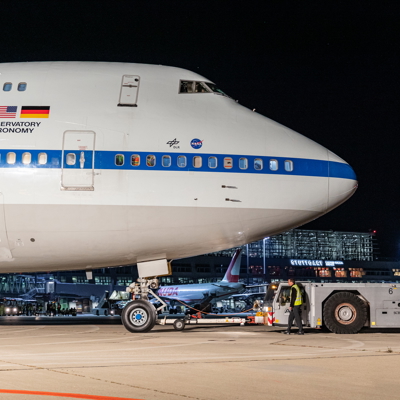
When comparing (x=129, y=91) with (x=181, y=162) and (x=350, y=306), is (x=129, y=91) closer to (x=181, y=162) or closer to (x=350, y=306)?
(x=181, y=162)

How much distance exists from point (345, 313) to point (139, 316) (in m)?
6.13

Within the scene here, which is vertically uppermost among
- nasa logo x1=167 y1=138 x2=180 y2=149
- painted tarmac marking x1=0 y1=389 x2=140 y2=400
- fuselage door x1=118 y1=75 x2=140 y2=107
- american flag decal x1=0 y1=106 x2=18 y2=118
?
fuselage door x1=118 y1=75 x2=140 y2=107

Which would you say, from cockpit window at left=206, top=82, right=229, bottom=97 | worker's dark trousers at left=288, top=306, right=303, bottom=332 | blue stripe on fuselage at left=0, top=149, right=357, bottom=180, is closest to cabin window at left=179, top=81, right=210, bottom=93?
cockpit window at left=206, top=82, right=229, bottom=97

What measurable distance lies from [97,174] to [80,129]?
1.26 m

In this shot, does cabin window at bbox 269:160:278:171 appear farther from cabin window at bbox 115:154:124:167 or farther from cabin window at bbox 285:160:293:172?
cabin window at bbox 115:154:124:167

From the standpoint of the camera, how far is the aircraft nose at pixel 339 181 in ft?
47.0

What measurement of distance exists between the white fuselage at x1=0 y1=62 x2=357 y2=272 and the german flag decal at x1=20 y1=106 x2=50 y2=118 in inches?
2.2

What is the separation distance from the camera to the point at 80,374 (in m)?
7.42

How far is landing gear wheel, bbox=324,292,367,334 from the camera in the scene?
1595cm

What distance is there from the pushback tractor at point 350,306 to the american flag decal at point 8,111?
943cm

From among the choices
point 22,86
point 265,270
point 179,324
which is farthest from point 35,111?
point 265,270

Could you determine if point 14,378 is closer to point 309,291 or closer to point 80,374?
point 80,374

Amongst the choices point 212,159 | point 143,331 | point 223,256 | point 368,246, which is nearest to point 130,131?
point 212,159

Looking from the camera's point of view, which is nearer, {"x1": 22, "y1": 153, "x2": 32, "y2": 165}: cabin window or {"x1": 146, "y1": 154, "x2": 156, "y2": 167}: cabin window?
{"x1": 22, "y1": 153, "x2": 32, "y2": 165}: cabin window
